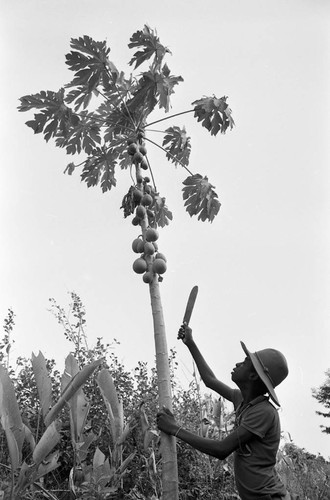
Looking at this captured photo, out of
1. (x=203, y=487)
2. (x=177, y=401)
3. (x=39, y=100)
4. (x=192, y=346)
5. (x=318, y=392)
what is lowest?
(x=203, y=487)

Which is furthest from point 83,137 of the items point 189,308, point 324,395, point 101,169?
point 324,395

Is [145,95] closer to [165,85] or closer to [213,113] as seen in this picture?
[165,85]

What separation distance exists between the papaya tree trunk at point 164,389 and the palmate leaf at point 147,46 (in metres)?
1.73

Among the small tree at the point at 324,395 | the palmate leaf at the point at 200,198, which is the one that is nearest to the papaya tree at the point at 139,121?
the palmate leaf at the point at 200,198

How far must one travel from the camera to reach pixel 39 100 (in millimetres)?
3928

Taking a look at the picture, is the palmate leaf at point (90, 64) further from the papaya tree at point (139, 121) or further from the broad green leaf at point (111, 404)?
the broad green leaf at point (111, 404)

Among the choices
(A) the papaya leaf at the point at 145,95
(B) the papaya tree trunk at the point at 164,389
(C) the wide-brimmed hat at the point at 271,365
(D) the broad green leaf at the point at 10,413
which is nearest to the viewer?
(C) the wide-brimmed hat at the point at 271,365

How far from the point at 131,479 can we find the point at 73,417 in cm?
127

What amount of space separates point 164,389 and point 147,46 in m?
2.56

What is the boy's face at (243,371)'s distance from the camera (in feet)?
9.57

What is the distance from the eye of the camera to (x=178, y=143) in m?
4.62

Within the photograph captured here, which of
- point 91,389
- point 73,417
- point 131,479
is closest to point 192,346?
point 73,417

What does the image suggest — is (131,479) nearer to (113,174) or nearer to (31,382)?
(31,382)

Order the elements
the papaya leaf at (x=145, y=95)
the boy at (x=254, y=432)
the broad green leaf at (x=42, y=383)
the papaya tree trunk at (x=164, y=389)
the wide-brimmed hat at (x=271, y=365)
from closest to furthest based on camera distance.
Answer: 1. the boy at (x=254, y=432)
2. the wide-brimmed hat at (x=271, y=365)
3. the papaya tree trunk at (x=164, y=389)
4. the papaya leaf at (x=145, y=95)
5. the broad green leaf at (x=42, y=383)
